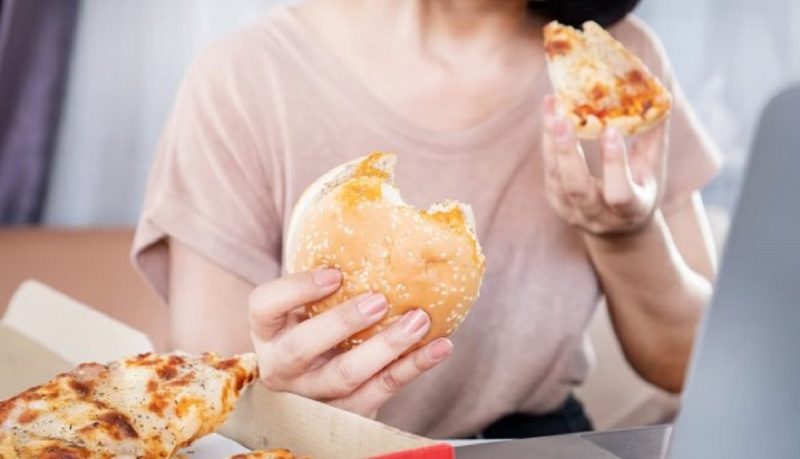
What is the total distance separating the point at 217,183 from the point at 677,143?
1.76 feet

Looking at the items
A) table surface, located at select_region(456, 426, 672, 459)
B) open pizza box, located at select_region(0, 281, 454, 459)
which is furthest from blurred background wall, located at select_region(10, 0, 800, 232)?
table surface, located at select_region(456, 426, 672, 459)

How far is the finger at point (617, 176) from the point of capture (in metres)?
0.97

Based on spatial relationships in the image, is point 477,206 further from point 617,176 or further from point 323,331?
point 323,331

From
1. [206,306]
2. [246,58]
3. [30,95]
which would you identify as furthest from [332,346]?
[30,95]

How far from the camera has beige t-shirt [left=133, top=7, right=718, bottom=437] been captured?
124 centimetres

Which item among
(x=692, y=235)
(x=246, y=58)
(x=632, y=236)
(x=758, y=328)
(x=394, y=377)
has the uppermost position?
(x=758, y=328)

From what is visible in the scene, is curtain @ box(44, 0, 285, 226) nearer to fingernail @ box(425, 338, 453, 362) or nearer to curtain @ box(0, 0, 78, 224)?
curtain @ box(0, 0, 78, 224)

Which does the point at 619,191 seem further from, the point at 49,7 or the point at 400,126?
the point at 49,7

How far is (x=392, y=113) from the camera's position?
127 centimetres

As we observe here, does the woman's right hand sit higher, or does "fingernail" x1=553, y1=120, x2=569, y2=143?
"fingernail" x1=553, y1=120, x2=569, y2=143

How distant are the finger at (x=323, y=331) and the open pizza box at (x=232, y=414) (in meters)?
0.09

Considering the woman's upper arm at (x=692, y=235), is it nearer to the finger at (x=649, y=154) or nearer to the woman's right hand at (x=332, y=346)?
the finger at (x=649, y=154)

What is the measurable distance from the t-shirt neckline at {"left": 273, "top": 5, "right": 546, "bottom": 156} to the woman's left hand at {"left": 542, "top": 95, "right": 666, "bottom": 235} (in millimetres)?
201

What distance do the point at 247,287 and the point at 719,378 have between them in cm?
85
